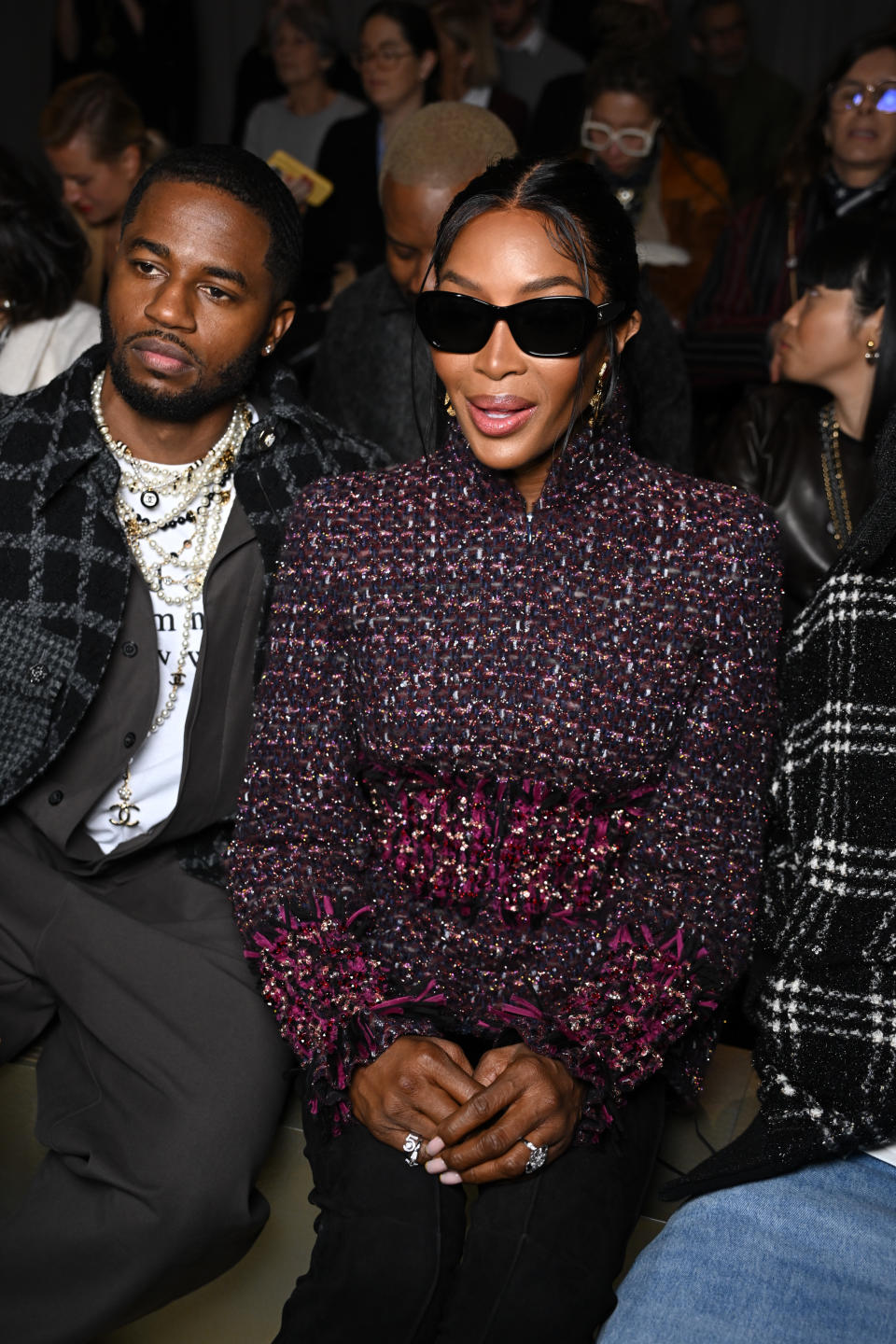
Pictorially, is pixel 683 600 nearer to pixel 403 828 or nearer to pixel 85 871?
pixel 403 828

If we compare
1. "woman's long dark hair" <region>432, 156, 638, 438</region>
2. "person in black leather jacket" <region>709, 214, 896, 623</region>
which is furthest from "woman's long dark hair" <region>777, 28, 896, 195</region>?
"woman's long dark hair" <region>432, 156, 638, 438</region>

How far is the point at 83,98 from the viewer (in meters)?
3.93

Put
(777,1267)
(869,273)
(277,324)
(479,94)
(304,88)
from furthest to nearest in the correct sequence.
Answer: (304,88) < (479,94) < (869,273) < (277,324) < (777,1267)

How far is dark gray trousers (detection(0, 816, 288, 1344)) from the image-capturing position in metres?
1.87

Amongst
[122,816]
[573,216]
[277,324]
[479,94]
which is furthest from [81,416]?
[479,94]

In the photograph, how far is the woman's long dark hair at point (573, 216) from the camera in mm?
1847

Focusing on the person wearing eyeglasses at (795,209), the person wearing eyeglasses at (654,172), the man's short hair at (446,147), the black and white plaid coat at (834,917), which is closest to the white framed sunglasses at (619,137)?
the person wearing eyeglasses at (654,172)

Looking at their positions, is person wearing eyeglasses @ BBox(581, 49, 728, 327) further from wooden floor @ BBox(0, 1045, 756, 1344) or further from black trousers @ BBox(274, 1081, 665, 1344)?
black trousers @ BBox(274, 1081, 665, 1344)

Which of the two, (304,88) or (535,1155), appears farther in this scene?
(304,88)

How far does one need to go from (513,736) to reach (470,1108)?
0.46 meters

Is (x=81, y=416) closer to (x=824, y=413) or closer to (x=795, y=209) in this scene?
(x=824, y=413)

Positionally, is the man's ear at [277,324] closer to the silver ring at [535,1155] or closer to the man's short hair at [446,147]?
the man's short hair at [446,147]

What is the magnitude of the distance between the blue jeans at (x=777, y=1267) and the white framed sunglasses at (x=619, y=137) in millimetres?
3028

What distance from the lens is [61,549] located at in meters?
2.17
